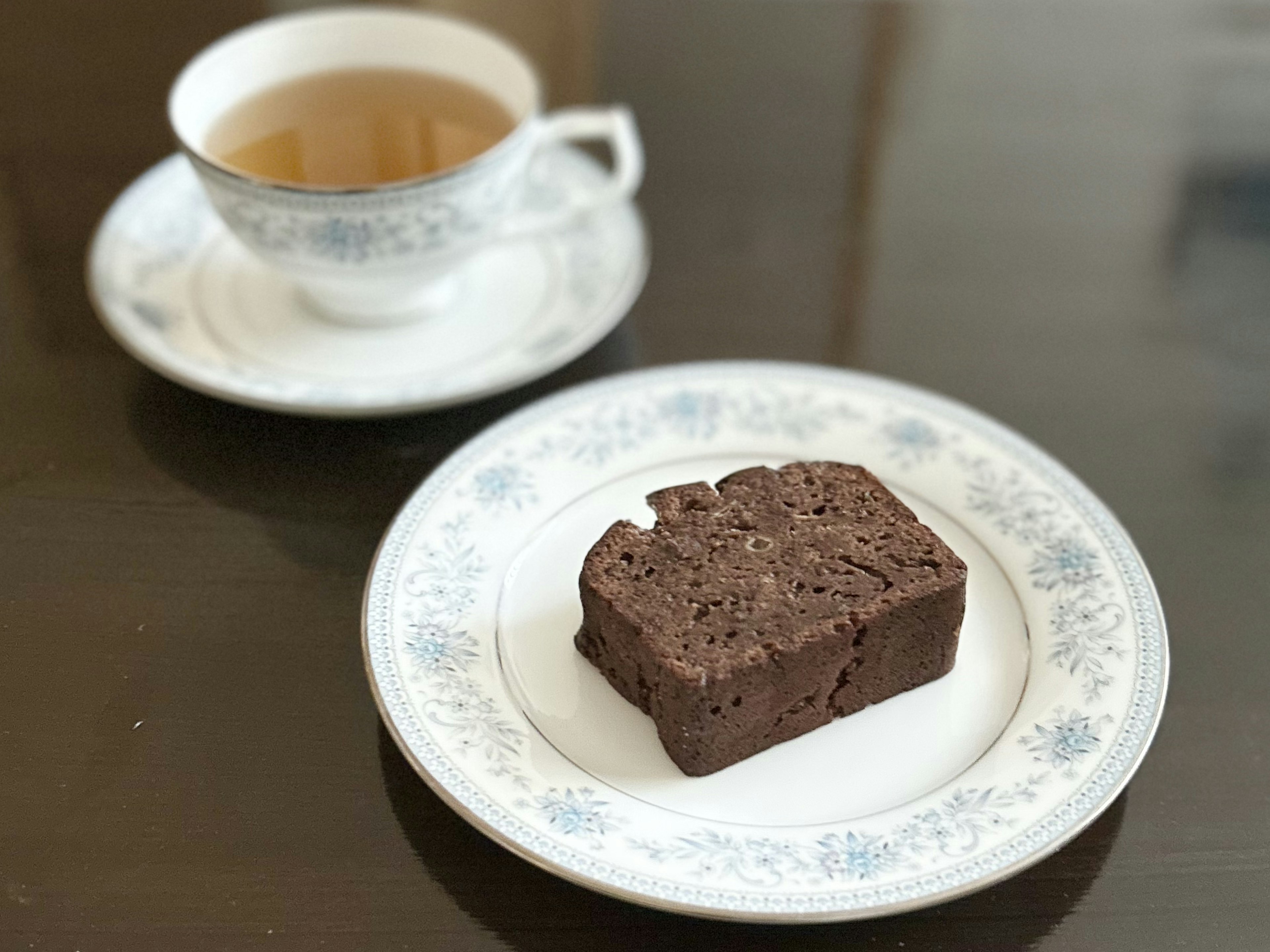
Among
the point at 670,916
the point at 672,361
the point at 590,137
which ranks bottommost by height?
the point at 670,916

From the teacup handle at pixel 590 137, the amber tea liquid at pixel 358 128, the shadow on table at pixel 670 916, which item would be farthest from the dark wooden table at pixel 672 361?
the amber tea liquid at pixel 358 128

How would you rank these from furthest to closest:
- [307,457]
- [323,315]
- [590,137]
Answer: [590,137] < [323,315] < [307,457]

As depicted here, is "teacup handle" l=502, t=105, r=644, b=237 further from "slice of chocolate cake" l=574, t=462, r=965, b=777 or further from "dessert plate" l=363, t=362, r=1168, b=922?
"slice of chocolate cake" l=574, t=462, r=965, b=777

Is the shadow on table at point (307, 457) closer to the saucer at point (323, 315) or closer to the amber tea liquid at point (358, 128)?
the saucer at point (323, 315)

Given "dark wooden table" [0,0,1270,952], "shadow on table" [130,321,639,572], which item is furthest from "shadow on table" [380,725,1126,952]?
"shadow on table" [130,321,639,572]

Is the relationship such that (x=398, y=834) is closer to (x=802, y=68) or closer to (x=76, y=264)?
(x=76, y=264)

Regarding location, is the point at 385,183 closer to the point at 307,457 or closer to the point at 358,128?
the point at 358,128

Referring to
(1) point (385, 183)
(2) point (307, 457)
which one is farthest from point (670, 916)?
(1) point (385, 183)
